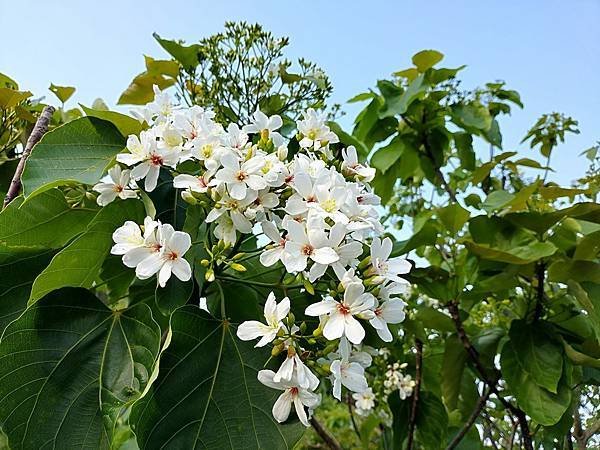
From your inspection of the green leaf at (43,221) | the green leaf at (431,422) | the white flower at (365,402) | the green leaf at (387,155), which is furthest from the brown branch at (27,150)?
the white flower at (365,402)

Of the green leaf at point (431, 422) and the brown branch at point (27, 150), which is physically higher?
the brown branch at point (27, 150)

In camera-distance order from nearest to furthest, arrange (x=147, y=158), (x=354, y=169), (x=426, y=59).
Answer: (x=147, y=158), (x=354, y=169), (x=426, y=59)

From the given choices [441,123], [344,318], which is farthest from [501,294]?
[344,318]

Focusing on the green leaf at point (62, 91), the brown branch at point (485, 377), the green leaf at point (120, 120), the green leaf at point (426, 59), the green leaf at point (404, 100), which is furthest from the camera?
the green leaf at point (426, 59)

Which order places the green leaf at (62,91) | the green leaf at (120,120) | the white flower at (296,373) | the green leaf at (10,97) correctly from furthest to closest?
the green leaf at (62,91) < the green leaf at (10,97) < the green leaf at (120,120) < the white flower at (296,373)

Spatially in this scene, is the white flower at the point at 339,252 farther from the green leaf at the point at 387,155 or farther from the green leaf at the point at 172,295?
Answer: the green leaf at the point at 387,155

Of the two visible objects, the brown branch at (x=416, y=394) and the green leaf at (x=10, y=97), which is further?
the brown branch at (x=416, y=394)

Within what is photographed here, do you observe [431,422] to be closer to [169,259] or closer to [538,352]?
[538,352]

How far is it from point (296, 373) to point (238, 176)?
8.5 inches

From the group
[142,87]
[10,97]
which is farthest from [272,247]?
[142,87]

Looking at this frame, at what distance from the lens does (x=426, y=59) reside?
65.9 inches

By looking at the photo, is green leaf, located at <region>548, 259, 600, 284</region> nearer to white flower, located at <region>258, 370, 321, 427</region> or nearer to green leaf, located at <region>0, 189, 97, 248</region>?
white flower, located at <region>258, 370, 321, 427</region>

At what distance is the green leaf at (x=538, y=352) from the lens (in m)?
1.18

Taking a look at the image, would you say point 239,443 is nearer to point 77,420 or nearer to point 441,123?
point 77,420
